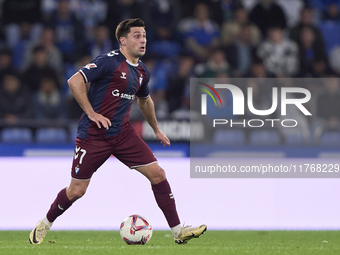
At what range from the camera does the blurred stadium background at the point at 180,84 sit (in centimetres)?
818

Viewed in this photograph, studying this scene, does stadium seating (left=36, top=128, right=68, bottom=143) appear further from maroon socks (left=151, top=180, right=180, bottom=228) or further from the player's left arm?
maroon socks (left=151, top=180, right=180, bottom=228)

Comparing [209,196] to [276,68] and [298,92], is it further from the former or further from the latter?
[276,68]

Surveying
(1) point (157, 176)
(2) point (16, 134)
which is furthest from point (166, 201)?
(2) point (16, 134)

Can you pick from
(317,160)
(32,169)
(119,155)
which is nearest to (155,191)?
(119,155)

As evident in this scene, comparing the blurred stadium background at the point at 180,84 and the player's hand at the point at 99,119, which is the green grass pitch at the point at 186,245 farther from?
the player's hand at the point at 99,119

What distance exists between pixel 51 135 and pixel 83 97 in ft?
12.2

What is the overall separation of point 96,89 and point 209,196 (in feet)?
8.82

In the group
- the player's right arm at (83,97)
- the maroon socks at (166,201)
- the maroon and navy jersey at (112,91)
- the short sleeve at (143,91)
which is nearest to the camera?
the player's right arm at (83,97)

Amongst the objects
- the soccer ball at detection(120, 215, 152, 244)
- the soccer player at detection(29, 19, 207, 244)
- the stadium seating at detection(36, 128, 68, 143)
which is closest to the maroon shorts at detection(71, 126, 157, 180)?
the soccer player at detection(29, 19, 207, 244)

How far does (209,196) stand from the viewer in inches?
325

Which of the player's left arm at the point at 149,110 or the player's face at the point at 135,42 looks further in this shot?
the player's left arm at the point at 149,110

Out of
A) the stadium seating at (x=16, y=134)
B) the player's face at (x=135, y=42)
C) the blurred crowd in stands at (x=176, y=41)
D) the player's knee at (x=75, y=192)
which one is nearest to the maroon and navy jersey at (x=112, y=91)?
the player's face at (x=135, y=42)

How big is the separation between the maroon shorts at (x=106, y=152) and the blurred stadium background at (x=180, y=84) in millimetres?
2054

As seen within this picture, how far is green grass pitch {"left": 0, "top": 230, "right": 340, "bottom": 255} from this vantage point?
5.67 m
